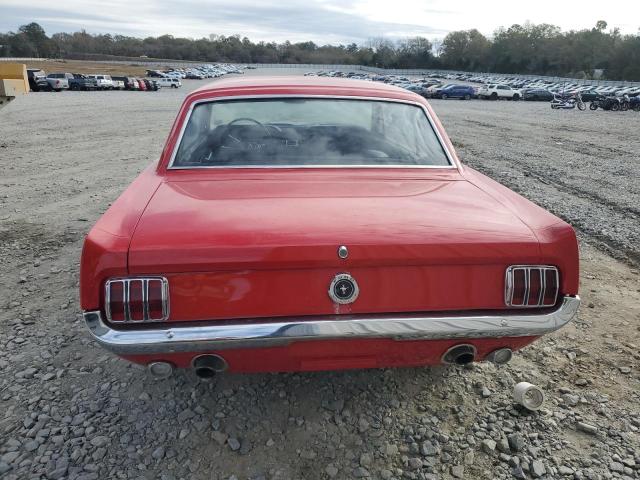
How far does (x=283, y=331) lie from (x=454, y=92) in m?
44.6

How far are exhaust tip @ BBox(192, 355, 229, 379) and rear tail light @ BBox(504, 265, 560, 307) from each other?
1.27m

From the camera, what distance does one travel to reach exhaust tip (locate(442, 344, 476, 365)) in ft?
7.14

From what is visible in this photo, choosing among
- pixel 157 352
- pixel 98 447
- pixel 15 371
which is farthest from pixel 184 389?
pixel 15 371

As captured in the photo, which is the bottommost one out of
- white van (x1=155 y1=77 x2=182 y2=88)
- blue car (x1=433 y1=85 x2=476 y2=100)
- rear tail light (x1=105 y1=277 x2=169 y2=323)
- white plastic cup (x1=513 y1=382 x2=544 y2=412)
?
white van (x1=155 y1=77 x2=182 y2=88)

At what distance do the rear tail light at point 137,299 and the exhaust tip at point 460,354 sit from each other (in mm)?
1259

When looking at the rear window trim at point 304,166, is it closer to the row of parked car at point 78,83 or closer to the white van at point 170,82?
the row of parked car at point 78,83

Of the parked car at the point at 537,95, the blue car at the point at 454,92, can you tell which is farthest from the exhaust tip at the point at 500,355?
the parked car at the point at 537,95

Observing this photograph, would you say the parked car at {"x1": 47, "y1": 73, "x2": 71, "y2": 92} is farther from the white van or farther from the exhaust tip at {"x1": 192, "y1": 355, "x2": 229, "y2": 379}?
the exhaust tip at {"x1": 192, "y1": 355, "x2": 229, "y2": 379}

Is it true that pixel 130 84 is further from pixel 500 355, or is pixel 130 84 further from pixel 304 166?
pixel 500 355

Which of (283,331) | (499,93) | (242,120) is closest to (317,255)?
(283,331)

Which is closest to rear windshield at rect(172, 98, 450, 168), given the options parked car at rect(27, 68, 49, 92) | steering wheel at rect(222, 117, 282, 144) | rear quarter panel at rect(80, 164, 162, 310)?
steering wheel at rect(222, 117, 282, 144)

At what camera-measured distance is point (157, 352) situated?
1.97 m

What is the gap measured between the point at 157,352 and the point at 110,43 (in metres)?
153

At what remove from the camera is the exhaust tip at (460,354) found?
2178 mm
